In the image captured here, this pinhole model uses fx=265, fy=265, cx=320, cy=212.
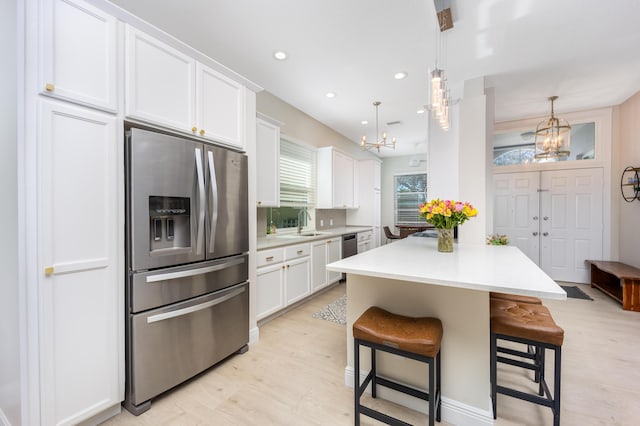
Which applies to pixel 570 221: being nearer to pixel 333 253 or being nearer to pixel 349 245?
pixel 349 245

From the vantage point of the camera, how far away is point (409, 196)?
25.3 ft

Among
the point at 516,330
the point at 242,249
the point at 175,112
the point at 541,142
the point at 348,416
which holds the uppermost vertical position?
the point at 541,142

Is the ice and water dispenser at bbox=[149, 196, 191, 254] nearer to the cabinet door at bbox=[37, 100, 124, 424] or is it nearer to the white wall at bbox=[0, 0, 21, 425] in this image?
the cabinet door at bbox=[37, 100, 124, 424]

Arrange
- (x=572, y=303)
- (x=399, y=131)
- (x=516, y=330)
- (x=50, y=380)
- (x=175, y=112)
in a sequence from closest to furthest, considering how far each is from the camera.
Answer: (x=50, y=380) < (x=516, y=330) < (x=175, y=112) < (x=572, y=303) < (x=399, y=131)

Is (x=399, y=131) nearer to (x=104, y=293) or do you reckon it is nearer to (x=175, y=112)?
(x=175, y=112)

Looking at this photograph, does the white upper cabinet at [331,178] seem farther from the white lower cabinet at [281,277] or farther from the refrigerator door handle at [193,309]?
the refrigerator door handle at [193,309]

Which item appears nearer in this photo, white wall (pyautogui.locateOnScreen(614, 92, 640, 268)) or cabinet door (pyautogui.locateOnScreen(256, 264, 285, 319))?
cabinet door (pyautogui.locateOnScreen(256, 264, 285, 319))

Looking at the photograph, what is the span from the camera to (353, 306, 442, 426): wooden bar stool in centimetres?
135

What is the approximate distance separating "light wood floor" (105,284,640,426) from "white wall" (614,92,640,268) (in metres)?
1.77

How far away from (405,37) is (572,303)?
4179 millimetres

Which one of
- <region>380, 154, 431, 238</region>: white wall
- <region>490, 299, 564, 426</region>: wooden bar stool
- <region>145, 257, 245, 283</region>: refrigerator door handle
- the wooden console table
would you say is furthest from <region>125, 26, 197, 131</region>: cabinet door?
<region>380, 154, 431, 238</region>: white wall

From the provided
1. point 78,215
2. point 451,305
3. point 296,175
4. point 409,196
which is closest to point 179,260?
point 78,215

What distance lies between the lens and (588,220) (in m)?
4.54

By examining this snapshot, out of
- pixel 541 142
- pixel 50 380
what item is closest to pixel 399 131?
pixel 541 142
